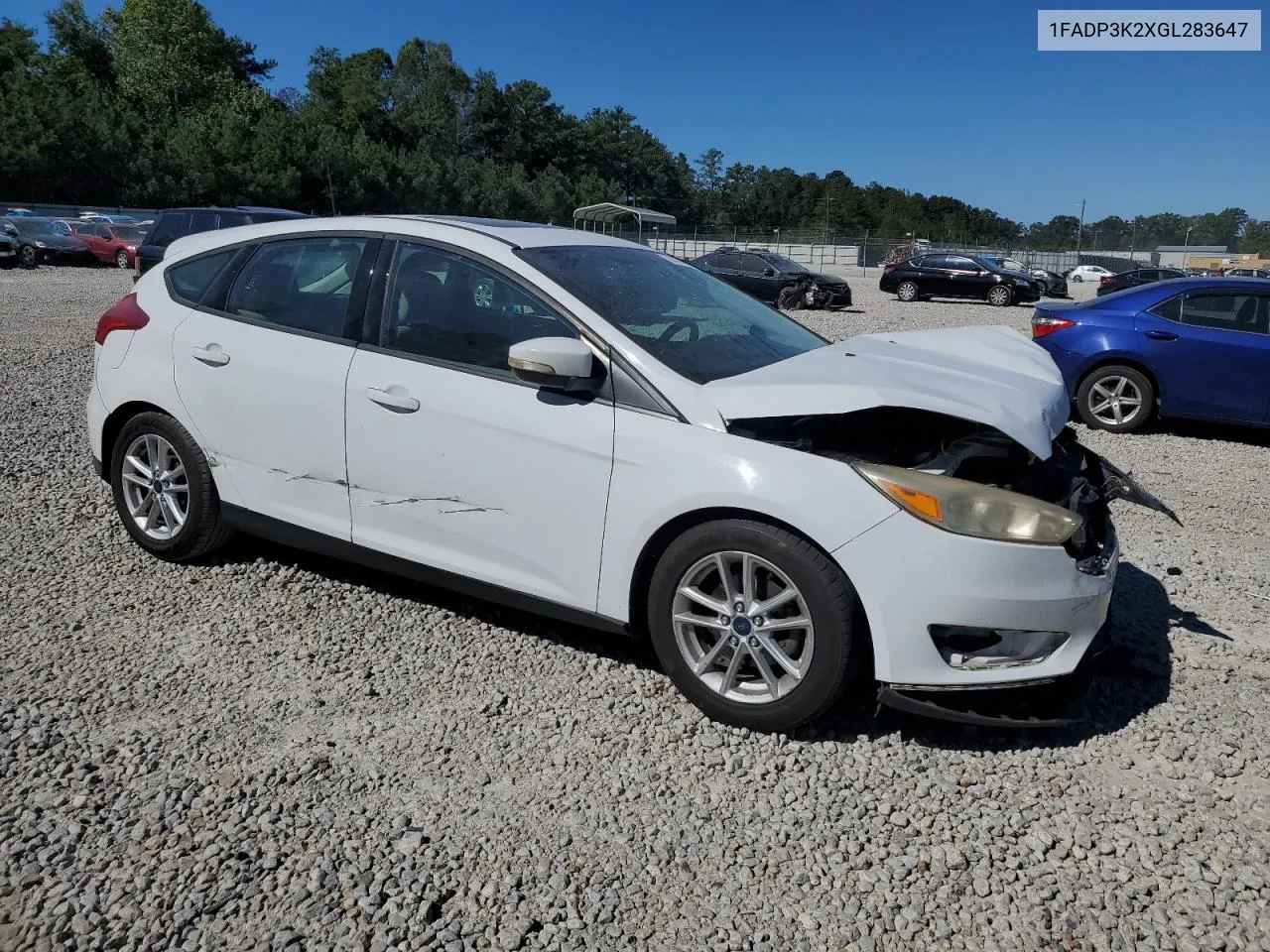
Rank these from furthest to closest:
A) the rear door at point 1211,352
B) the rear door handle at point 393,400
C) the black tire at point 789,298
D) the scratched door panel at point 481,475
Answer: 1. the black tire at point 789,298
2. the rear door at point 1211,352
3. the rear door handle at point 393,400
4. the scratched door panel at point 481,475

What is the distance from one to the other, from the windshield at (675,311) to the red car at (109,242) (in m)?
28.1

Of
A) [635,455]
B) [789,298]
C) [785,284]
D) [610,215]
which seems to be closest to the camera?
[635,455]

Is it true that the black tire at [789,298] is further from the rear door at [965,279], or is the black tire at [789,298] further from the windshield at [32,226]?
the windshield at [32,226]

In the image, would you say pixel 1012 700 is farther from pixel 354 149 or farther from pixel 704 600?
pixel 354 149

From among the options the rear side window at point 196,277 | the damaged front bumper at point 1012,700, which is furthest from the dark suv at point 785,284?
the damaged front bumper at point 1012,700

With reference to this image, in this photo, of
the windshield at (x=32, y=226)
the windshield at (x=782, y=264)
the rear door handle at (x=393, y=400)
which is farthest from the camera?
the windshield at (x=32, y=226)

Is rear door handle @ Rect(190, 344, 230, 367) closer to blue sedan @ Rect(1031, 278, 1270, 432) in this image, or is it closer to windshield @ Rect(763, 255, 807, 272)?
blue sedan @ Rect(1031, 278, 1270, 432)

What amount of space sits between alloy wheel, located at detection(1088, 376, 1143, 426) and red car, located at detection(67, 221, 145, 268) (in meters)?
27.2

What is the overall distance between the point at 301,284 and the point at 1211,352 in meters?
7.38

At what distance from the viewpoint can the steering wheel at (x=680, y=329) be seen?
3.47m

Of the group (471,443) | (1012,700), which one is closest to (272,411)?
(471,443)

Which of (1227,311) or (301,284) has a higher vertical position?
(1227,311)

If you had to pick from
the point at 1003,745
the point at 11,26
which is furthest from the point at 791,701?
the point at 11,26

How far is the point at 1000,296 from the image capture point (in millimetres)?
26844
